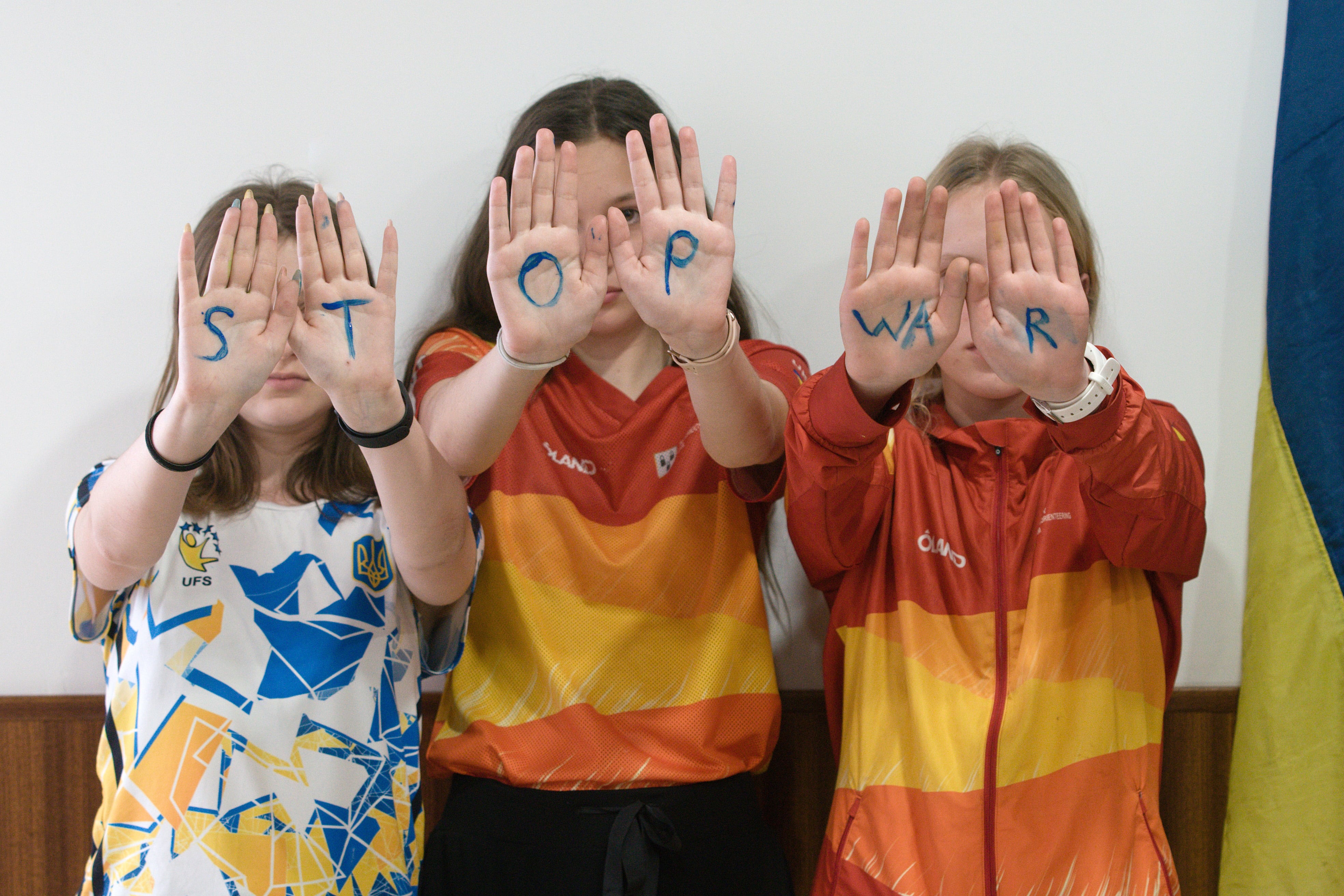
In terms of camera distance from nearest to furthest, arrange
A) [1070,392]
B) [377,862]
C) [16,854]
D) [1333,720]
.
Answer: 1. [1070,392]
2. [377,862]
3. [1333,720]
4. [16,854]

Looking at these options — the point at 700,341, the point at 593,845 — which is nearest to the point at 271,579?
the point at 593,845

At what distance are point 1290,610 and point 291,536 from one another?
144cm

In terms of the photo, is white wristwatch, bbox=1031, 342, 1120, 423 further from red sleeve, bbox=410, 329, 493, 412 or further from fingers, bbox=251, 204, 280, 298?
fingers, bbox=251, 204, 280, 298

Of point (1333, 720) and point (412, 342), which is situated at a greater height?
point (412, 342)

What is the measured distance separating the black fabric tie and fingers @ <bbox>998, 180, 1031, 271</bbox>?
76 centimetres

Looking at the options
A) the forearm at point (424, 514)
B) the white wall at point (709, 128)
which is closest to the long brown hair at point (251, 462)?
the forearm at point (424, 514)

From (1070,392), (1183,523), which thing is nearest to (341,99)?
(1070,392)

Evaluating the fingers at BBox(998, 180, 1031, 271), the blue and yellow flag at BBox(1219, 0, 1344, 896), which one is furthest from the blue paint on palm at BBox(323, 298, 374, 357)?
the blue and yellow flag at BBox(1219, 0, 1344, 896)

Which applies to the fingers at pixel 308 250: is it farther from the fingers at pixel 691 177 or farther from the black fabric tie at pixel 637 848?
the black fabric tie at pixel 637 848

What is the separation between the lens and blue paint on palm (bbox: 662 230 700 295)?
1.05m

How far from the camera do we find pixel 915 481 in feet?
4.05

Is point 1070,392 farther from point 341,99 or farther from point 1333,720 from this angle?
point 341,99

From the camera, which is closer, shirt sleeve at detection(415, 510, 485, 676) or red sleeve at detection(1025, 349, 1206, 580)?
red sleeve at detection(1025, 349, 1206, 580)

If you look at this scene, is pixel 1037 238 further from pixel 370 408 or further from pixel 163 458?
pixel 163 458
